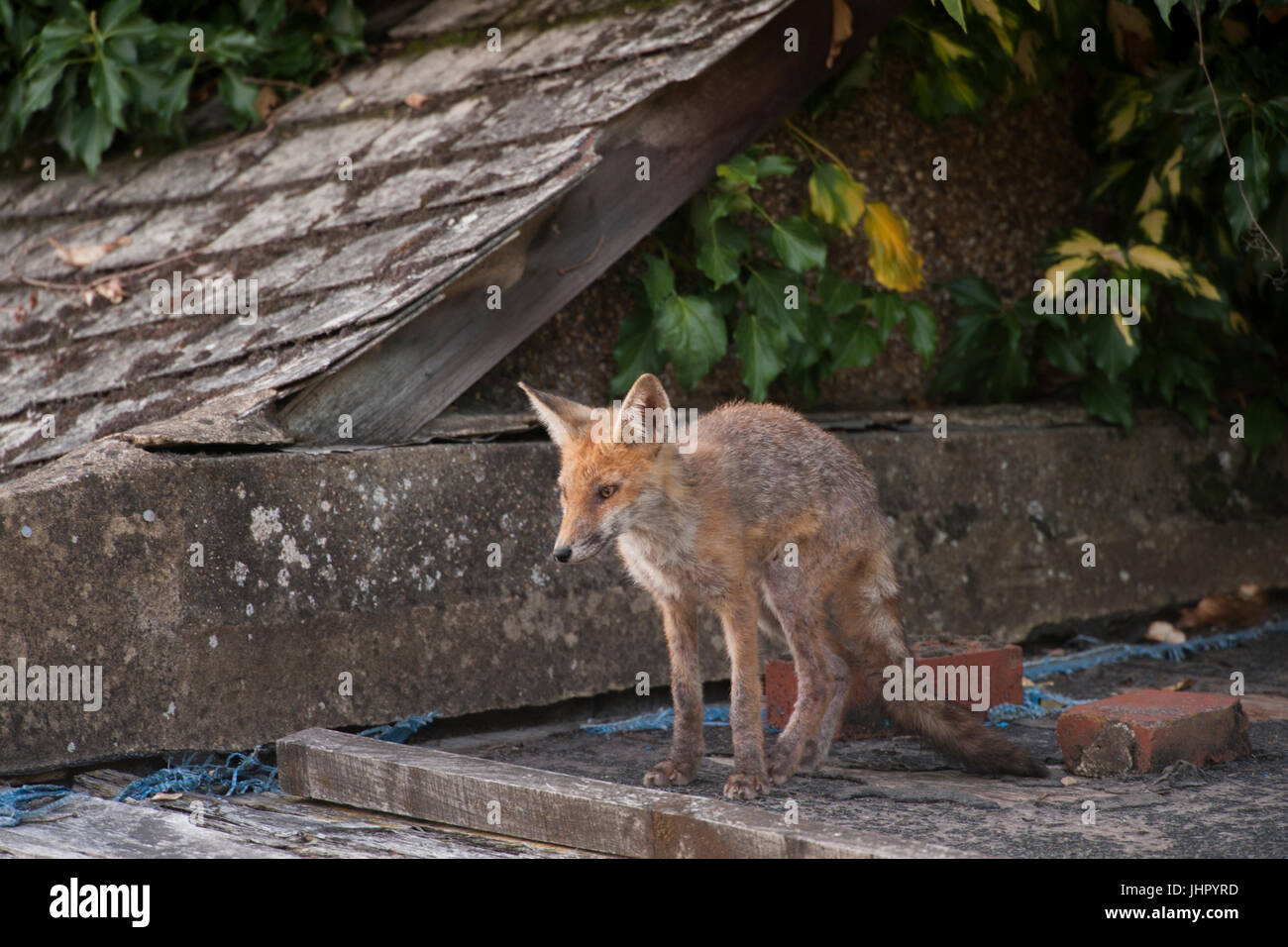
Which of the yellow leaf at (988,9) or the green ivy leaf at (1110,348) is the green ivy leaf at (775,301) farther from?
the green ivy leaf at (1110,348)

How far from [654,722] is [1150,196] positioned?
364 centimetres

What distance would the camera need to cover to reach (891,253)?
6215 millimetres

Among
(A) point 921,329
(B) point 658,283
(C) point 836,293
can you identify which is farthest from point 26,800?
(A) point 921,329

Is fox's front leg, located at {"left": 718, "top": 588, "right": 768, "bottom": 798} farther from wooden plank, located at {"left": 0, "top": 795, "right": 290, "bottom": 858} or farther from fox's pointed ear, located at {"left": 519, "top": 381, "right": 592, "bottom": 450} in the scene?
wooden plank, located at {"left": 0, "top": 795, "right": 290, "bottom": 858}

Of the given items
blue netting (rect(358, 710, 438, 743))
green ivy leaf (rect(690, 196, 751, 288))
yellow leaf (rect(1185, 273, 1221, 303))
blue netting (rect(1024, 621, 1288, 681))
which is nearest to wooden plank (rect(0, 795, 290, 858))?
blue netting (rect(358, 710, 438, 743))

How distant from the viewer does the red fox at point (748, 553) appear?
14.3 ft

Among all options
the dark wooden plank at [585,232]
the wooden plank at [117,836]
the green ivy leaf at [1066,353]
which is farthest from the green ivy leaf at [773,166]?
the wooden plank at [117,836]

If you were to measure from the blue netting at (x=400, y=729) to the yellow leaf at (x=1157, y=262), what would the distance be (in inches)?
150

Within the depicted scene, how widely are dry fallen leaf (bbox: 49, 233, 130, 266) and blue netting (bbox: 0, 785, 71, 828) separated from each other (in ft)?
9.46

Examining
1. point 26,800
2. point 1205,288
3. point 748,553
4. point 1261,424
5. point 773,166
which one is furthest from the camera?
point 1261,424

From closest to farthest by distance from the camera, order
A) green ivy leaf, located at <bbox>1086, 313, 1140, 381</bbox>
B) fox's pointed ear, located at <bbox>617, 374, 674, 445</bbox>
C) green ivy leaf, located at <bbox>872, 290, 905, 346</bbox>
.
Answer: fox's pointed ear, located at <bbox>617, 374, 674, 445</bbox> → green ivy leaf, located at <bbox>872, 290, 905, 346</bbox> → green ivy leaf, located at <bbox>1086, 313, 1140, 381</bbox>

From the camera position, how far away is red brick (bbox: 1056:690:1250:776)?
14.4 ft

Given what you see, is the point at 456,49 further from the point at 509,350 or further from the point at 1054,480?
the point at 1054,480

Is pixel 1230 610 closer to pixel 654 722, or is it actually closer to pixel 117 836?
pixel 654 722
